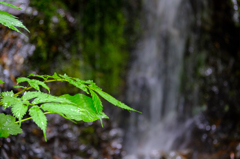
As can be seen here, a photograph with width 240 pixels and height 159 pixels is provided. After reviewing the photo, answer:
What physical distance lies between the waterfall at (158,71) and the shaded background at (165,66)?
0.9 inches

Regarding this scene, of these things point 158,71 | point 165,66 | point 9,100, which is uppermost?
point 165,66

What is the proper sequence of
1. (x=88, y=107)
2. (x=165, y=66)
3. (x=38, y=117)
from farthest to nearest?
(x=165, y=66), (x=88, y=107), (x=38, y=117)

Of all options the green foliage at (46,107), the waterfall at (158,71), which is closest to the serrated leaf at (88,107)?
the green foliage at (46,107)

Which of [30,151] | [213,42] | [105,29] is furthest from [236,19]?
[30,151]

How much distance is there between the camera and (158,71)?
4.40 meters

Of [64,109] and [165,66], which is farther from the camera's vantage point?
[165,66]

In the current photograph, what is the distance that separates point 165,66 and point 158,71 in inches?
7.9

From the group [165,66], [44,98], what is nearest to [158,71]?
[165,66]

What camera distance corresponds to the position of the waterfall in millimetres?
4332

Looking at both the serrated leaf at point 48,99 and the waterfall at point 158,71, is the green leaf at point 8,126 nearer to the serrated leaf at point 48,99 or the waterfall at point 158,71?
the serrated leaf at point 48,99

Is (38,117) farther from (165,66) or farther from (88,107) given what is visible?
(165,66)

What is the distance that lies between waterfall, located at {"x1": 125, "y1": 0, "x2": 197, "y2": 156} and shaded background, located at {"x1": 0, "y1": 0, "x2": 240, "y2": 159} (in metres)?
0.02

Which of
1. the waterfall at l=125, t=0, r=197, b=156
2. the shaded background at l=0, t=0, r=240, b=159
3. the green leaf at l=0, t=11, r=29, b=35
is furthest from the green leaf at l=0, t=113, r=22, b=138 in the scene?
the waterfall at l=125, t=0, r=197, b=156

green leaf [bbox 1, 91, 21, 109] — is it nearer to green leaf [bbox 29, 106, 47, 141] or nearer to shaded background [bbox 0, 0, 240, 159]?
green leaf [bbox 29, 106, 47, 141]
